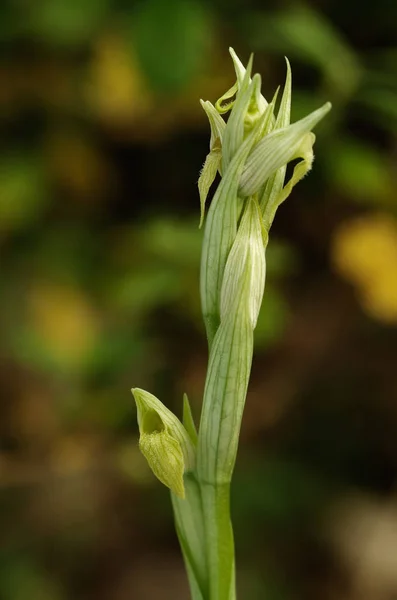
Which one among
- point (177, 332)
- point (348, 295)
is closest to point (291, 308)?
point (348, 295)

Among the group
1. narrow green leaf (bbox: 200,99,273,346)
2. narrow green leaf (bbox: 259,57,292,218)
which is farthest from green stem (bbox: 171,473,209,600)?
narrow green leaf (bbox: 259,57,292,218)

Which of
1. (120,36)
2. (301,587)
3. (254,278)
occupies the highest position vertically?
(120,36)

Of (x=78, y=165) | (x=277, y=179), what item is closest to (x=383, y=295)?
(x=78, y=165)

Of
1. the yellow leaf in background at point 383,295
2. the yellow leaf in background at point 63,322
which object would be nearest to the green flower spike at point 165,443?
the yellow leaf in background at point 63,322

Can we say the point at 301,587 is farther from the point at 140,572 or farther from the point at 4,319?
the point at 4,319

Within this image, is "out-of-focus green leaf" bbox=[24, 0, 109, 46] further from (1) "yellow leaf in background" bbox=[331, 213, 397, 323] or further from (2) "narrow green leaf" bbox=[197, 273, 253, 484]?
(2) "narrow green leaf" bbox=[197, 273, 253, 484]

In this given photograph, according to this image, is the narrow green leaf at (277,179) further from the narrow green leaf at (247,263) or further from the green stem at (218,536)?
the green stem at (218,536)
